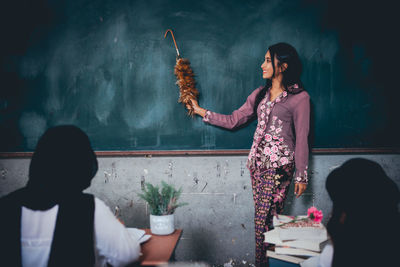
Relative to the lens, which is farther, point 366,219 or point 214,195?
point 214,195

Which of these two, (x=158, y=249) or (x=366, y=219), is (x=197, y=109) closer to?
(x=158, y=249)

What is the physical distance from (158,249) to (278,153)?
114 centimetres

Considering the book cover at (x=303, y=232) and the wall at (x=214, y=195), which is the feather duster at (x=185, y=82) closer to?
the wall at (x=214, y=195)

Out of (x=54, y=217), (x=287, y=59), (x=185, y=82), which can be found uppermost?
(x=287, y=59)

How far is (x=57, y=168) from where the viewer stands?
1.05m

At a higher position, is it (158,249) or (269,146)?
(269,146)

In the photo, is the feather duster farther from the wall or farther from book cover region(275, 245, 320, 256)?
book cover region(275, 245, 320, 256)

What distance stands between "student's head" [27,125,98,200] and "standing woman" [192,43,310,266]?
4.57 ft

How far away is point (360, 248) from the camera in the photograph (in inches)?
35.2

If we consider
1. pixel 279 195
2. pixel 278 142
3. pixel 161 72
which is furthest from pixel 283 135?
pixel 161 72

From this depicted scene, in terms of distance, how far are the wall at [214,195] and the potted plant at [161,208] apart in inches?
38.7

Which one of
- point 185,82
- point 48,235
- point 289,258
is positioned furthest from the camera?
point 185,82

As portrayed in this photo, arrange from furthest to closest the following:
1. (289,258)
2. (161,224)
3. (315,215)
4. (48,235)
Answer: (161,224) → (315,215) → (289,258) → (48,235)

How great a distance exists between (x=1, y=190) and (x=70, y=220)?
7.14 feet
